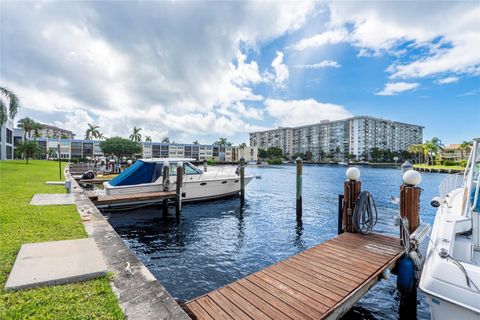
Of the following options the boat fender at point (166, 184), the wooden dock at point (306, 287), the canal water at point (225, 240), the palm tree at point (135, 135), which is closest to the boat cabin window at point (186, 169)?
the boat fender at point (166, 184)

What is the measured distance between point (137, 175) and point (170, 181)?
1.80m

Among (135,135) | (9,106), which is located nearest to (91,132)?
(135,135)

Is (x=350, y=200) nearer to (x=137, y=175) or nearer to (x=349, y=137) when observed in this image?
(x=137, y=175)

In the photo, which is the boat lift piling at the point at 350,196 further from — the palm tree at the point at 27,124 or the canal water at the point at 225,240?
the palm tree at the point at 27,124

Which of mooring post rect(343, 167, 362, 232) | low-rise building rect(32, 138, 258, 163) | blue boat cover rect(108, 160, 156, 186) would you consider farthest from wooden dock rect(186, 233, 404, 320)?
low-rise building rect(32, 138, 258, 163)

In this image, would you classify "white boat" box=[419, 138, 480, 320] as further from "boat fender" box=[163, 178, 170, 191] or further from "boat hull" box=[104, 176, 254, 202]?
"boat hull" box=[104, 176, 254, 202]

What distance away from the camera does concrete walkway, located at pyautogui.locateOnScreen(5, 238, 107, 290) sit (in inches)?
131

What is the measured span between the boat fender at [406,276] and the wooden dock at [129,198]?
10543 mm

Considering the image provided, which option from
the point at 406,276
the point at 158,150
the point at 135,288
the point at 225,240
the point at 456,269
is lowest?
the point at 225,240

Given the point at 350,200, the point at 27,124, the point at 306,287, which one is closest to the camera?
the point at 306,287

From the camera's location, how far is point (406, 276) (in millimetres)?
4855

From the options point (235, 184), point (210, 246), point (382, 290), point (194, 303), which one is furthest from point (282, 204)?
point (194, 303)

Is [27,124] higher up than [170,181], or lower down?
higher up

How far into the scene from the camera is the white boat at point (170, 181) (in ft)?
43.7
